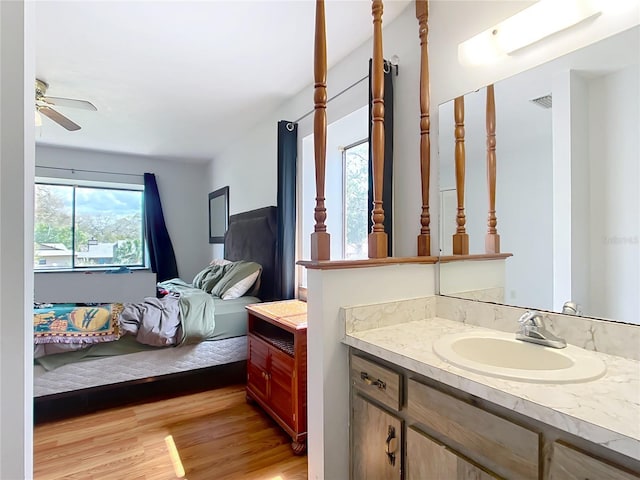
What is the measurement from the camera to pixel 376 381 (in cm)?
117

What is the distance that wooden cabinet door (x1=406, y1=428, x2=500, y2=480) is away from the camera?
87 cm

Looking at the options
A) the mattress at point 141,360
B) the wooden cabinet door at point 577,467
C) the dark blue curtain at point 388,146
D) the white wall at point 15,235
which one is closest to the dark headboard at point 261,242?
the mattress at point 141,360

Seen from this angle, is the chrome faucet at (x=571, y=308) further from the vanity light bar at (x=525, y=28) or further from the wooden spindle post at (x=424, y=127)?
the vanity light bar at (x=525, y=28)

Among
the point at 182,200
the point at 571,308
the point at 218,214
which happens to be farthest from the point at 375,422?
the point at 182,200

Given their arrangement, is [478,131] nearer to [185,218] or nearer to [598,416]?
[598,416]

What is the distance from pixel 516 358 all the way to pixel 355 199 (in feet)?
5.78

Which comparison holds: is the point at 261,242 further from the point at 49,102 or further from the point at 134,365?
the point at 49,102

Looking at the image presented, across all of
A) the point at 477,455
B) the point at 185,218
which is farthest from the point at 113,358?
the point at 185,218

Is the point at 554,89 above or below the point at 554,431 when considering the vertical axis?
above

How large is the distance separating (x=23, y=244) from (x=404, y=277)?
4.15ft

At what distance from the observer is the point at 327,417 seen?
1284 millimetres

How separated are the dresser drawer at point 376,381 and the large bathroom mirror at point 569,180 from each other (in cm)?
56

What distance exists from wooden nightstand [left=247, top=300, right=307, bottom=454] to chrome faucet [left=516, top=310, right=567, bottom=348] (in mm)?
1085

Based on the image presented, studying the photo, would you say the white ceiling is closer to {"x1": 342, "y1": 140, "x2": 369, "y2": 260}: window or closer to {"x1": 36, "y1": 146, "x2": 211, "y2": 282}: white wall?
{"x1": 342, "y1": 140, "x2": 369, "y2": 260}: window
